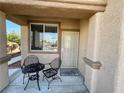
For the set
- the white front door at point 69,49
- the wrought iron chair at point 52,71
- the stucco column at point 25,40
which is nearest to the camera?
the wrought iron chair at point 52,71

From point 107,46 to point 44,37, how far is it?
4.10m

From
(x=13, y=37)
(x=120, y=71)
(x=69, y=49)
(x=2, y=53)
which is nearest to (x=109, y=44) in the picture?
(x=120, y=71)

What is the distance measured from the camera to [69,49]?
6633 millimetres

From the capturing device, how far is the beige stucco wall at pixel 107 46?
2639 mm

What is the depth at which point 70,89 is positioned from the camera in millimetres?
4012

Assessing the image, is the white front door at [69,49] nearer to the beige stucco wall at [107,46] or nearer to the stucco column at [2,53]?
the beige stucco wall at [107,46]

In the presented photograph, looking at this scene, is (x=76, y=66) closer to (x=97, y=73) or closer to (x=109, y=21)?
(x=97, y=73)

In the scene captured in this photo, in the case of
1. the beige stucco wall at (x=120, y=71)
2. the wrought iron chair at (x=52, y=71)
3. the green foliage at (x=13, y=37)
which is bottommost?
the wrought iron chair at (x=52, y=71)

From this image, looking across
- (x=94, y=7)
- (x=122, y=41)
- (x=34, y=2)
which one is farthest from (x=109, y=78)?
(x=34, y=2)

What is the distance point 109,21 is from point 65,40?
3.71 m

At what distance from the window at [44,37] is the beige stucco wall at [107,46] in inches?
124

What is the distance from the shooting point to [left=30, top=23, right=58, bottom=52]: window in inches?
254

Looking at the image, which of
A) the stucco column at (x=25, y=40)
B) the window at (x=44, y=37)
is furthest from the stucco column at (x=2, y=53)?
the window at (x=44, y=37)

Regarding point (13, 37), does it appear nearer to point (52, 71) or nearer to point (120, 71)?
point (52, 71)
